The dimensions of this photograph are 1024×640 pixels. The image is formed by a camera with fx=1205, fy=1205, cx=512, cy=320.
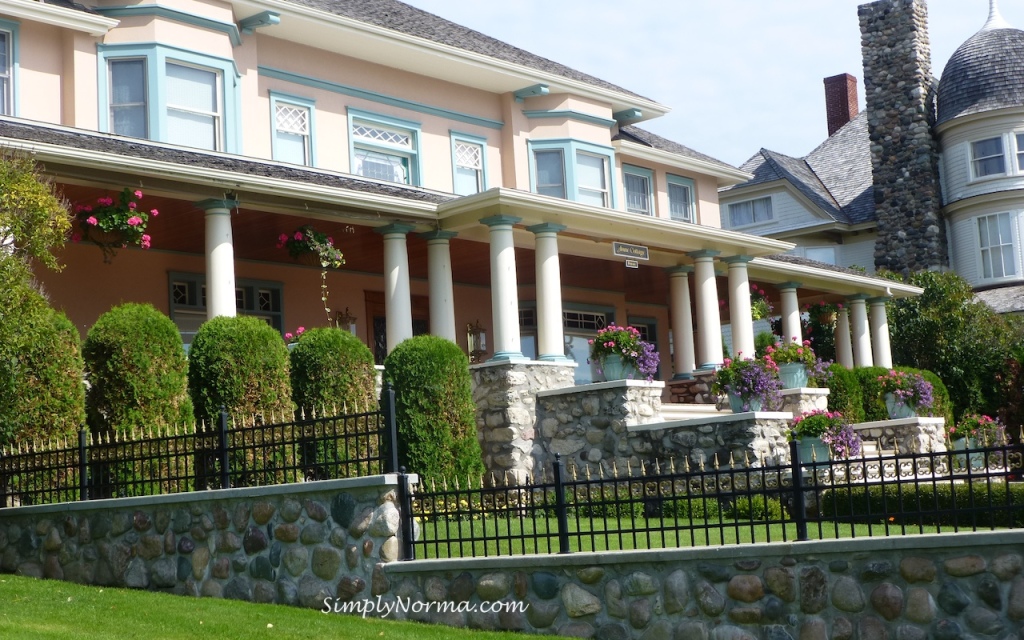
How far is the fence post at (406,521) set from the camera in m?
10.4

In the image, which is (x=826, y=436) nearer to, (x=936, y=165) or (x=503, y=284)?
(x=503, y=284)

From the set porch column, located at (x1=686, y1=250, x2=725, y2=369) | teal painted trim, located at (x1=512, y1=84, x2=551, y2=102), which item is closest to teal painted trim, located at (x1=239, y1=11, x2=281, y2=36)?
teal painted trim, located at (x1=512, y1=84, x2=551, y2=102)

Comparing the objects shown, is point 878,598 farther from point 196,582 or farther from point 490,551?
point 196,582

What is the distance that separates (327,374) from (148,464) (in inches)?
104

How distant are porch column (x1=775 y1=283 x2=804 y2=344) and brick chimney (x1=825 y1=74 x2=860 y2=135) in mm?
18764

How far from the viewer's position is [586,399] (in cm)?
1633

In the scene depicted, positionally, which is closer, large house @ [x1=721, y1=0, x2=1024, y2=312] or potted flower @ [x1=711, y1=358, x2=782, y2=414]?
potted flower @ [x1=711, y1=358, x2=782, y2=414]

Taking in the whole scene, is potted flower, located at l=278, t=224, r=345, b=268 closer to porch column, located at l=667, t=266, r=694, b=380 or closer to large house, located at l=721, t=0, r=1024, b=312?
porch column, located at l=667, t=266, r=694, b=380

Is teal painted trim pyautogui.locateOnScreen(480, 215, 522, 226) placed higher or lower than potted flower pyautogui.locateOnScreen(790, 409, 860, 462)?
higher

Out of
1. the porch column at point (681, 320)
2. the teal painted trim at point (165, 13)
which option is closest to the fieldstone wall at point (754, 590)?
the teal painted trim at point (165, 13)

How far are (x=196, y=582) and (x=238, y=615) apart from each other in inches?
59.6

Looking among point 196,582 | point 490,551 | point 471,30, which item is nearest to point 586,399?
point 490,551

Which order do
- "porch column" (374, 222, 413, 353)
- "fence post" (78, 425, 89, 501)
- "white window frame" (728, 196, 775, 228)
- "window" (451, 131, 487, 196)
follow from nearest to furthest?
"fence post" (78, 425, 89, 501), "porch column" (374, 222, 413, 353), "window" (451, 131, 487, 196), "white window frame" (728, 196, 775, 228)

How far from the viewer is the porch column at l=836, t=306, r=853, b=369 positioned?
25953 millimetres
